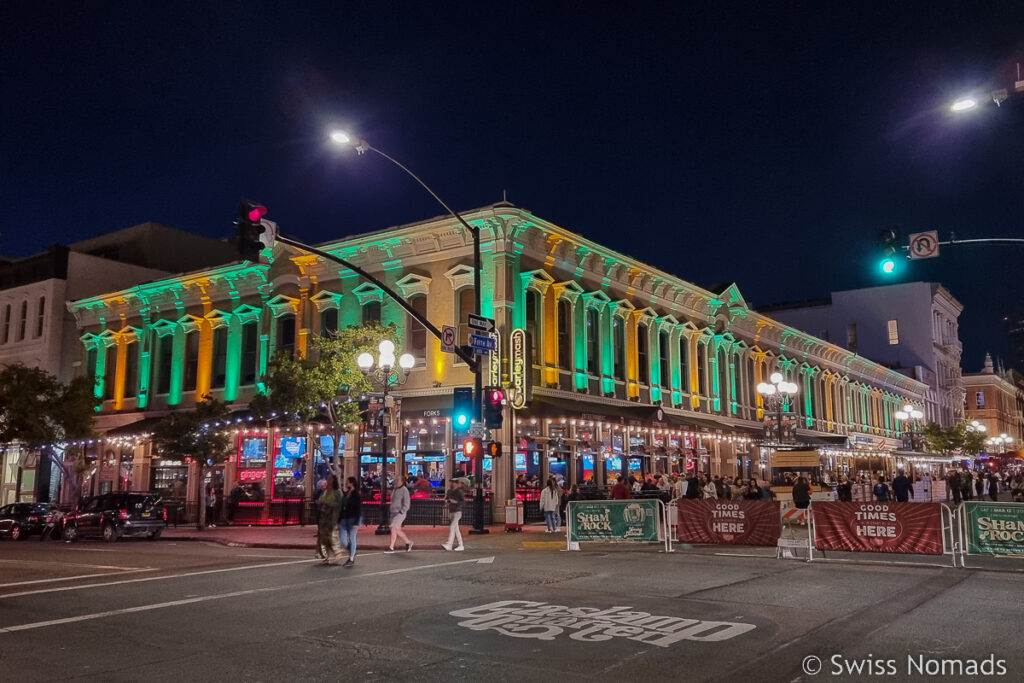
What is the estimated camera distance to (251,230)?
51.2ft

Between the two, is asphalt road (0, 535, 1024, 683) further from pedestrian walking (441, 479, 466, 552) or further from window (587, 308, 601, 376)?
window (587, 308, 601, 376)

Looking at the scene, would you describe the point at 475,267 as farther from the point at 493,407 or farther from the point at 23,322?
the point at 23,322

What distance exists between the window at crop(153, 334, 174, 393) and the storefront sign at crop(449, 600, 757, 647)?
103 feet

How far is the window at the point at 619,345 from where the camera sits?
33.9m

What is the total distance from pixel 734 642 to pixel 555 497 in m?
15.7

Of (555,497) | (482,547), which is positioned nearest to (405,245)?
(555,497)

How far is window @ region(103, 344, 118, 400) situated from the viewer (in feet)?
132

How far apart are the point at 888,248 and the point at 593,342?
15888 mm

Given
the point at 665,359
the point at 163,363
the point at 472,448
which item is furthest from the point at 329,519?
the point at 163,363

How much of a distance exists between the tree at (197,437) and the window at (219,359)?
606 centimetres

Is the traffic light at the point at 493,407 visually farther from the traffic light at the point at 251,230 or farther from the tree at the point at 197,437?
the tree at the point at 197,437

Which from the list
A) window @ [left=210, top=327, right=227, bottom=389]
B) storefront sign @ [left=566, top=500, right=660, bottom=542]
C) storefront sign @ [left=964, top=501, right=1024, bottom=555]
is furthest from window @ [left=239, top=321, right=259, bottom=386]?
storefront sign @ [left=964, top=501, right=1024, bottom=555]

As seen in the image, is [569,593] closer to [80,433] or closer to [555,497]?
[555,497]

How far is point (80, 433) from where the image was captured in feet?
115
